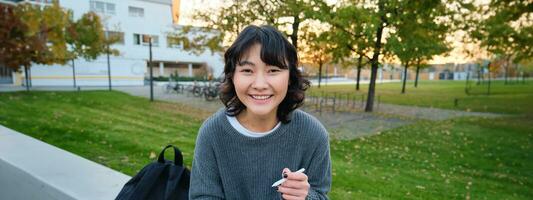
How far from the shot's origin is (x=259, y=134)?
1.57 meters

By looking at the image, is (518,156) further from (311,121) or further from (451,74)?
(451,74)

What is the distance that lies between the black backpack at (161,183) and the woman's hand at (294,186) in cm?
53

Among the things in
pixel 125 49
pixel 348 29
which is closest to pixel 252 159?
pixel 348 29

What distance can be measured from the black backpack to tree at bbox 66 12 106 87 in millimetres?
18912

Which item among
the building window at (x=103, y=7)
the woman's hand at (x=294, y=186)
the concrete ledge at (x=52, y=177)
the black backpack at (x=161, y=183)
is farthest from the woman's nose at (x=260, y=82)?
the building window at (x=103, y=7)

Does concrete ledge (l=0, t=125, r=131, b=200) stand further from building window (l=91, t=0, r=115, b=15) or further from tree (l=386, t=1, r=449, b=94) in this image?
building window (l=91, t=0, r=115, b=15)

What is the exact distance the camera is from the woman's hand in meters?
1.35

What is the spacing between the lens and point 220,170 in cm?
159

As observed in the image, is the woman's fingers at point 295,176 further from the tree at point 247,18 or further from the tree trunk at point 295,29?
the tree trunk at point 295,29

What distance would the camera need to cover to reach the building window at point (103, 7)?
29209 millimetres

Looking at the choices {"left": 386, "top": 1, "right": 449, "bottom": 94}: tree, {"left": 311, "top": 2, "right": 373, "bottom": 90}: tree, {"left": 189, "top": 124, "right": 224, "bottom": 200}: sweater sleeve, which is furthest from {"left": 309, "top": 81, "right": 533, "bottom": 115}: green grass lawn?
{"left": 189, "top": 124, "right": 224, "bottom": 200}: sweater sleeve

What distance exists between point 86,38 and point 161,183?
21.3 meters

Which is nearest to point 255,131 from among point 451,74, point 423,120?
point 423,120

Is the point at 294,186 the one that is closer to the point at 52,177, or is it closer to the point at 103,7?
the point at 52,177
